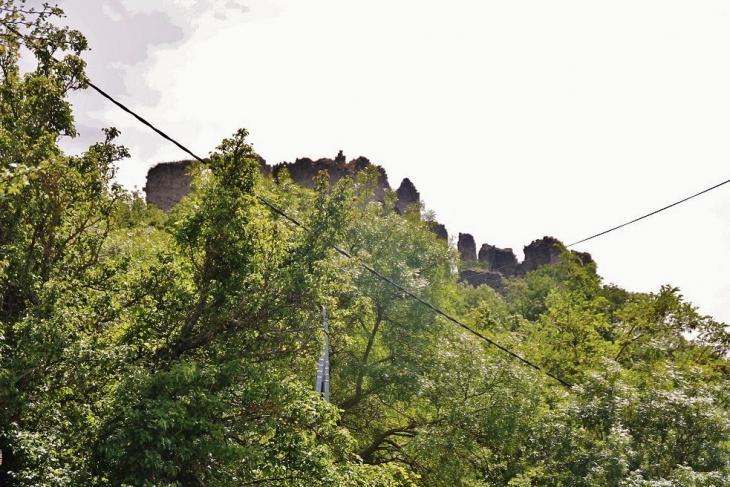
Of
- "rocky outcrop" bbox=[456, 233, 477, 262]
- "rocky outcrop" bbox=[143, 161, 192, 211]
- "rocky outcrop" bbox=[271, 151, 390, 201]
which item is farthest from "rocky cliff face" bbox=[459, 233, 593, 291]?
"rocky outcrop" bbox=[143, 161, 192, 211]

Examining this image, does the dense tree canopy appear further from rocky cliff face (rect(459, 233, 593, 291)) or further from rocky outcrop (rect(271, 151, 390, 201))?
rocky cliff face (rect(459, 233, 593, 291))

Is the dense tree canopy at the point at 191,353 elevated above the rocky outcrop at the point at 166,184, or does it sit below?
below

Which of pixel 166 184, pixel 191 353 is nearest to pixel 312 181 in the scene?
pixel 166 184

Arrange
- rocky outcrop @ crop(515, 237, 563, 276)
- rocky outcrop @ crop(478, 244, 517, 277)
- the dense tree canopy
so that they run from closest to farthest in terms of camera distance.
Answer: the dense tree canopy, rocky outcrop @ crop(515, 237, 563, 276), rocky outcrop @ crop(478, 244, 517, 277)

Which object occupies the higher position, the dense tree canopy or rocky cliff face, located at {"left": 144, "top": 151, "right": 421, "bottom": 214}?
rocky cliff face, located at {"left": 144, "top": 151, "right": 421, "bottom": 214}

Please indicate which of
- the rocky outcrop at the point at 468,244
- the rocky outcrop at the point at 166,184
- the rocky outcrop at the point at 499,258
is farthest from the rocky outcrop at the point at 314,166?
the rocky outcrop at the point at 499,258

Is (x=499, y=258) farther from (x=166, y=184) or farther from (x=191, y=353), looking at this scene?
(x=191, y=353)

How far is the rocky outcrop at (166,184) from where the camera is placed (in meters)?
64.7

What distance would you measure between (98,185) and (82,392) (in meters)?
3.34

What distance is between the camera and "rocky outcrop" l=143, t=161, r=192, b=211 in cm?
6469

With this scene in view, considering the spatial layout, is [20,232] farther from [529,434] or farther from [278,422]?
[529,434]

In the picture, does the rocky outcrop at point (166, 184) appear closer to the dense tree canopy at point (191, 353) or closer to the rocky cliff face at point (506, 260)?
the rocky cliff face at point (506, 260)

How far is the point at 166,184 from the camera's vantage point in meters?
65.5

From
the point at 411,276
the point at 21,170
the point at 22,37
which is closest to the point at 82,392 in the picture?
the point at 21,170
